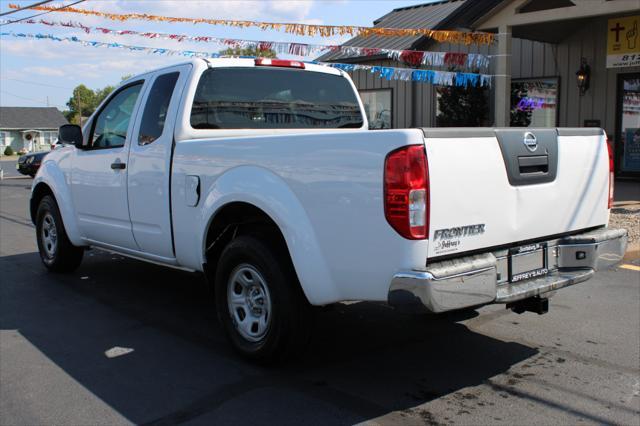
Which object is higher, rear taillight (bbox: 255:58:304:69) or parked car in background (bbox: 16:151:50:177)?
rear taillight (bbox: 255:58:304:69)

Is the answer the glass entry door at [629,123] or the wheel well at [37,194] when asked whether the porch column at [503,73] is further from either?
the wheel well at [37,194]

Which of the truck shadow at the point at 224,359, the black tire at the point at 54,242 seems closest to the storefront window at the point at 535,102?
the truck shadow at the point at 224,359

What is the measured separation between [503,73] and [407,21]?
840 cm

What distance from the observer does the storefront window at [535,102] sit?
14922mm

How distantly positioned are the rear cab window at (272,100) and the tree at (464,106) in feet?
35.4

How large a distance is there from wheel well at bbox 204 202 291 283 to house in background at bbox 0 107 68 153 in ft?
245

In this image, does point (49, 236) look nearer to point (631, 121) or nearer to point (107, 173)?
point (107, 173)

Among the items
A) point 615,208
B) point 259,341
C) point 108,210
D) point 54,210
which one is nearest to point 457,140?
point 259,341

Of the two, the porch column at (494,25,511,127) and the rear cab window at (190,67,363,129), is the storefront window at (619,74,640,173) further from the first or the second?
the rear cab window at (190,67,363,129)

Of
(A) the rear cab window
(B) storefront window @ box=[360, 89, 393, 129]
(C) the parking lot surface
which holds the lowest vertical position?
(C) the parking lot surface

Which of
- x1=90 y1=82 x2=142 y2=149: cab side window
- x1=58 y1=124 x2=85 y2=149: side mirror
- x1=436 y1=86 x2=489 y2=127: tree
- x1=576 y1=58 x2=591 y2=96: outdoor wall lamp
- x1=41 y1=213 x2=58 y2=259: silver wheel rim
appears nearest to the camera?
x1=90 y1=82 x2=142 y2=149: cab side window

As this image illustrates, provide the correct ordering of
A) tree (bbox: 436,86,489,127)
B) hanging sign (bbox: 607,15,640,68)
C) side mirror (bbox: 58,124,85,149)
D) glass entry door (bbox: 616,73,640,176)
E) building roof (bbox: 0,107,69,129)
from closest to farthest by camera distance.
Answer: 1. side mirror (bbox: 58,124,85,149)
2. hanging sign (bbox: 607,15,640,68)
3. glass entry door (bbox: 616,73,640,176)
4. tree (bbox: 436,86,489,127)
5. building roof (bbox: 0,107,69,129)

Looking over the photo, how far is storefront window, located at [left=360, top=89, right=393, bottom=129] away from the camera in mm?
18766

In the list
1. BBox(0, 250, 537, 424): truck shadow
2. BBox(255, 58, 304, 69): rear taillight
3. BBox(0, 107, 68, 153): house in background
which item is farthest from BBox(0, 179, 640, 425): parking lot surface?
BBox(0, 107, 68, 153): house in background
